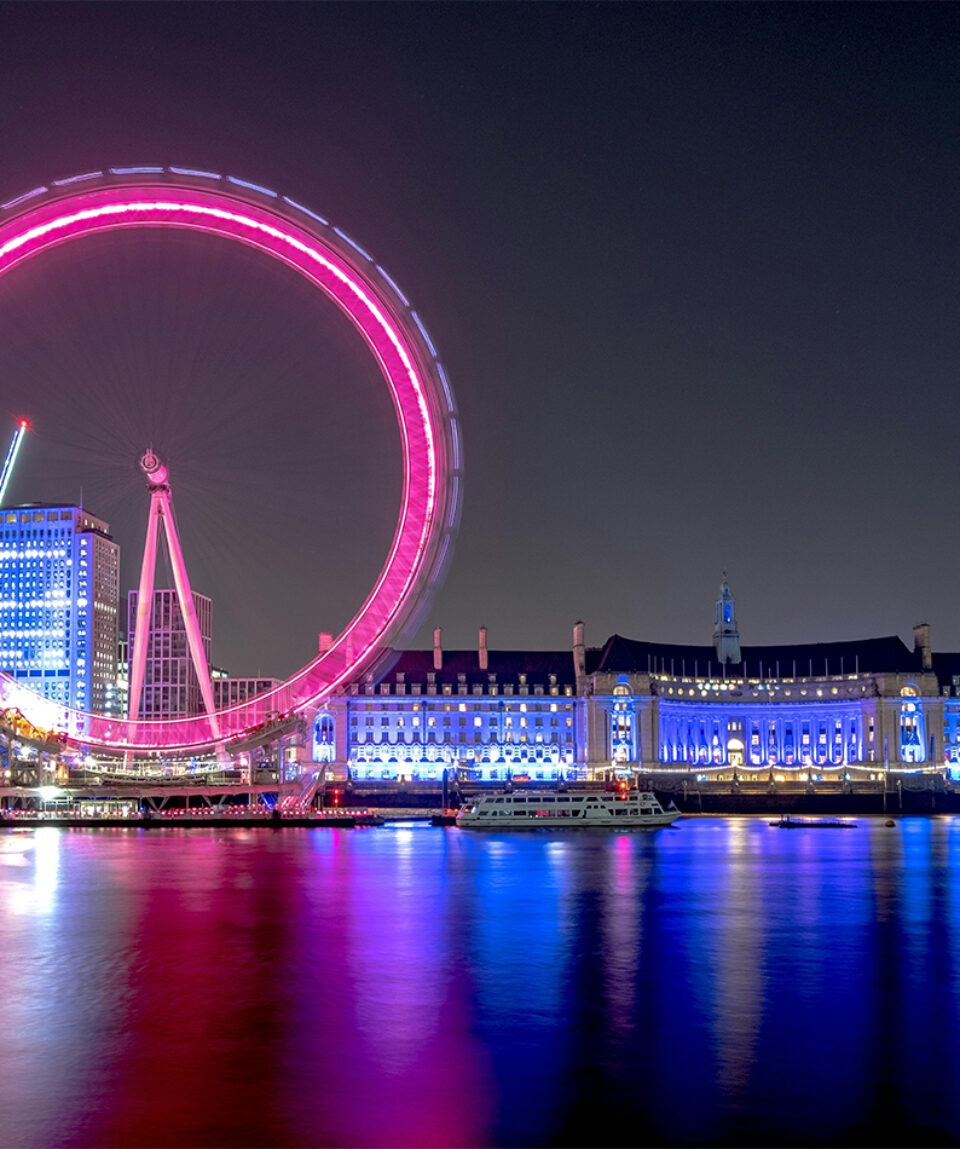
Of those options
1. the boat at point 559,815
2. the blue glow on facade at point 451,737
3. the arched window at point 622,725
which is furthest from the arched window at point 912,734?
the boat at point 559,815

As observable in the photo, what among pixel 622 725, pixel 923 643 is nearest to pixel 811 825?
pixel 622 725

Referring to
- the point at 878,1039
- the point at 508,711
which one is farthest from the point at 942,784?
the point at 878,1039

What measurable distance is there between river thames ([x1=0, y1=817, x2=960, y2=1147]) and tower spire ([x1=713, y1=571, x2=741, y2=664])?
121786 mm

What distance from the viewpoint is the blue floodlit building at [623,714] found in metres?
160

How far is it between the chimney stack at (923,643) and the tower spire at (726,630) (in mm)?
21114

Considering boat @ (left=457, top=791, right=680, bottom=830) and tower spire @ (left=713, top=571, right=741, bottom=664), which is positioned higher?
→ tower spire @ (left=713, top=571, right=741, bottom=664)

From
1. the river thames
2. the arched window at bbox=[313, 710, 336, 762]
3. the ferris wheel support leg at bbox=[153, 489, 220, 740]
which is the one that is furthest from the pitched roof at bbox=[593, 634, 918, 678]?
the river thames

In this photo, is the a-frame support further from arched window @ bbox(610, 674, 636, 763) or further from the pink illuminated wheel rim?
arched window @ bbox(610, 674, 636, 763)

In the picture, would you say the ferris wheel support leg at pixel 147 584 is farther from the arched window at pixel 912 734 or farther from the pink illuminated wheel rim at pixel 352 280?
the arched window at pixel 912 734

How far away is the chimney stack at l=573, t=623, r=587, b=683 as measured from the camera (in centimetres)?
16562

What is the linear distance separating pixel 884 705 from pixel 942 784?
11613 mm

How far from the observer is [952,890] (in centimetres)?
5319

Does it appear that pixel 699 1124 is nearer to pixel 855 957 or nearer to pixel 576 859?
pixel 855 957

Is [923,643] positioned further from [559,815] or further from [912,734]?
[559,815]
